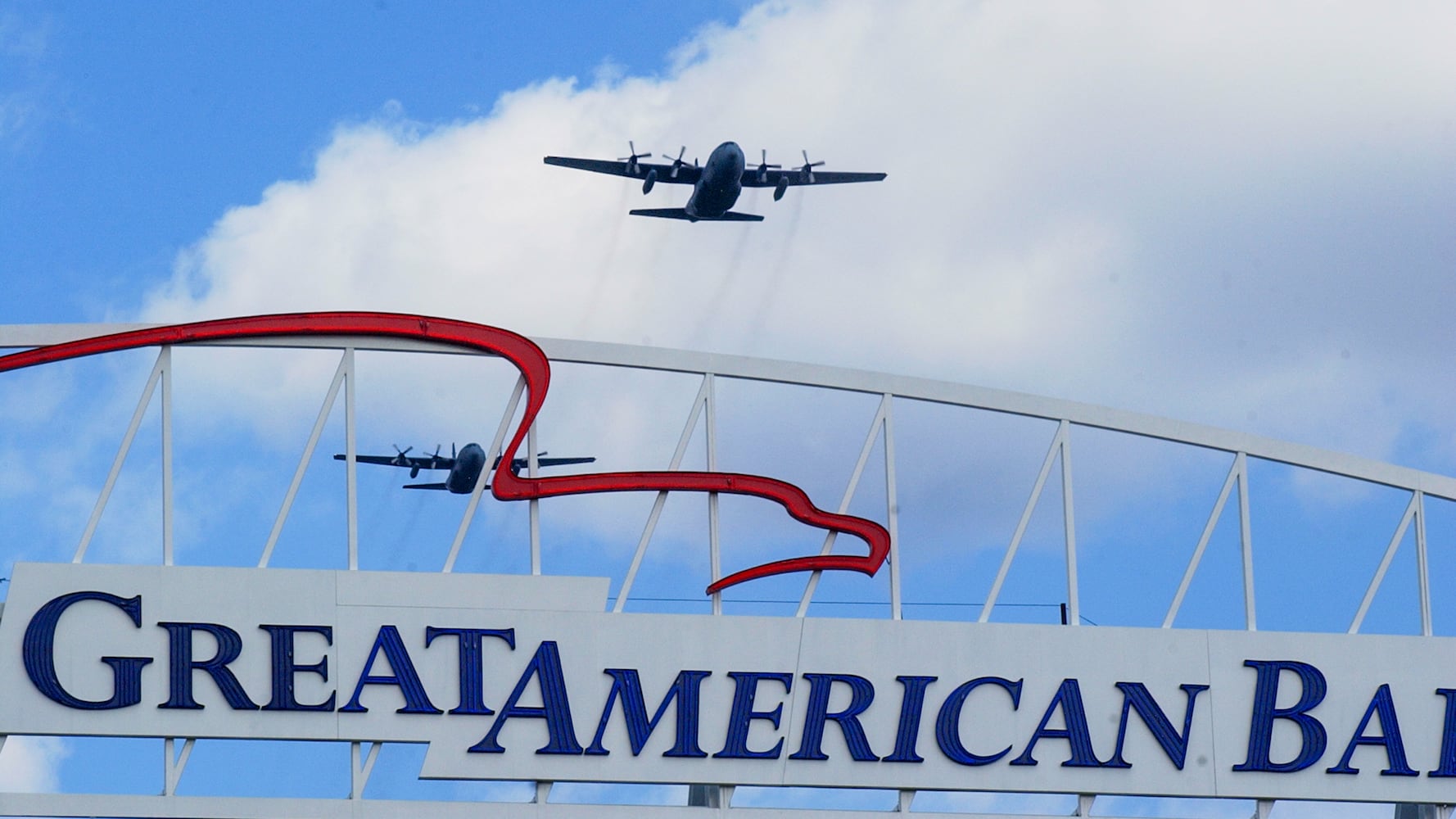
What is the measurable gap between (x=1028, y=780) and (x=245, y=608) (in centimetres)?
988

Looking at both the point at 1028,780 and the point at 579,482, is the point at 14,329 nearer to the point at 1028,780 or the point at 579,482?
the point at 579,482

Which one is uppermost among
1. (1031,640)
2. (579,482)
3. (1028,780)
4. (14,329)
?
(14,329)

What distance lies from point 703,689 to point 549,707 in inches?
76.0

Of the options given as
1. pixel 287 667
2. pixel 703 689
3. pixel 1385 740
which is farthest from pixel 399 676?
pixel 1385 740

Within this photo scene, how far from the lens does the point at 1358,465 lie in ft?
95.4

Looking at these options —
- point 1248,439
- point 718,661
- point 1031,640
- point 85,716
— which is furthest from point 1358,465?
point 85,716

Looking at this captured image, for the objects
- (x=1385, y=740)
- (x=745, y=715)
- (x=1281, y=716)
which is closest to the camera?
(x=745, y=715)

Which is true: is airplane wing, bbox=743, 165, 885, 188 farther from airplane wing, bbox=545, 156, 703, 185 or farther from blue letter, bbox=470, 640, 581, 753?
blue letter, bbox=470, 640, 581, 753

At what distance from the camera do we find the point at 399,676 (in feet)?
84.9

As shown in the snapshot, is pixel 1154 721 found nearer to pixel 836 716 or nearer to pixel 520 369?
pixel 836 716

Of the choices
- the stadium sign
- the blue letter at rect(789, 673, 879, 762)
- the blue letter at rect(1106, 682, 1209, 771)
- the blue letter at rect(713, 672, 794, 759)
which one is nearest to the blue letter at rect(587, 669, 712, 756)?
the stadium sign

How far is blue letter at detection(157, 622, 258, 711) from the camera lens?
25.5 m

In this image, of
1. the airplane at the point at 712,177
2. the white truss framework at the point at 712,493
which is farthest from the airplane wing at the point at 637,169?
the white truss framework at the point at 712,493

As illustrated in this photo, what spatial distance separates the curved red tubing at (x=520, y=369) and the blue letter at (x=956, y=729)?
6.21 ft
